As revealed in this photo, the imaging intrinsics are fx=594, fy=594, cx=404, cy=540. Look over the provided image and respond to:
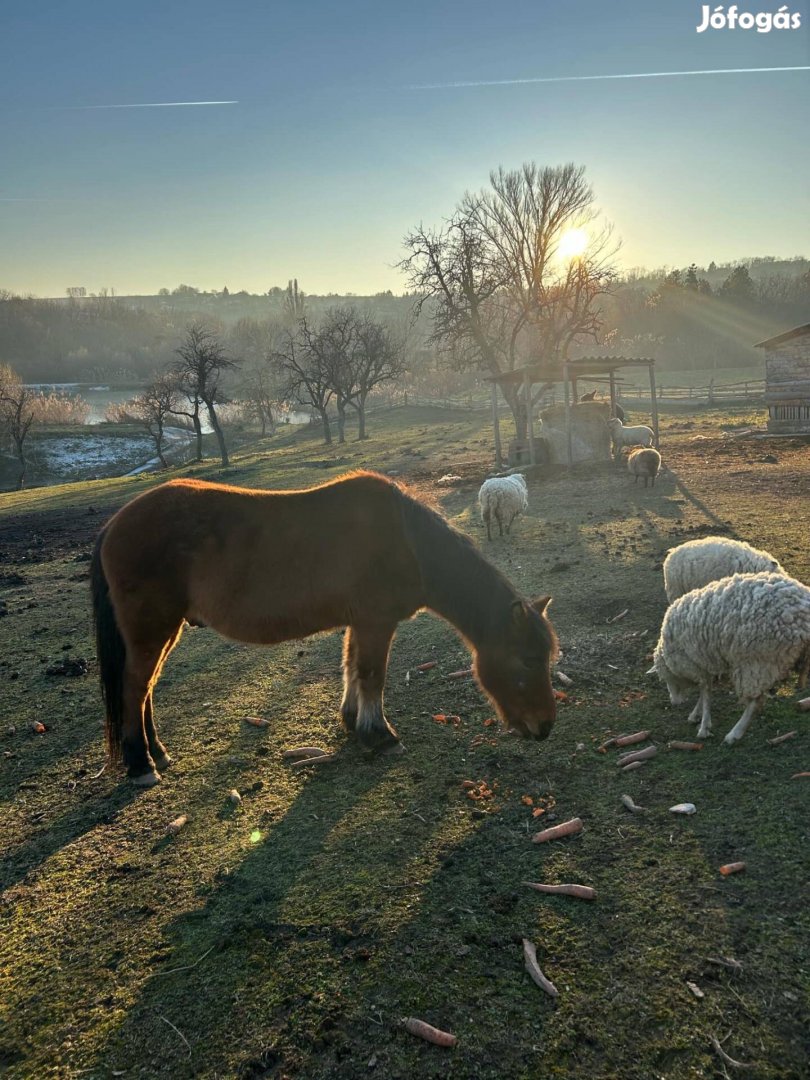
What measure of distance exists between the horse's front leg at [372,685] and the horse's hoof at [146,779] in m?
1.66

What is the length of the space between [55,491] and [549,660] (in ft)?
107

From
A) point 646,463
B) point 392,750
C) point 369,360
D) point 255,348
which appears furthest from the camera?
point 255,348

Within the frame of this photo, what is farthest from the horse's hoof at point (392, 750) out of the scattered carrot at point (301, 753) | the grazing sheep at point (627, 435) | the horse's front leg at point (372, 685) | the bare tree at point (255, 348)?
the bare tree at point (255, 348)

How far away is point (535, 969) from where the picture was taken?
9.27 feet

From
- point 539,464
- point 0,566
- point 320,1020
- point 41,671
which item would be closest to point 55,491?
point 0,566

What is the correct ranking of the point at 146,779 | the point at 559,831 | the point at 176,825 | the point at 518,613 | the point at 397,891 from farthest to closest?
the point at 146,779 → the point at 518,613 → the point at 176,825 → the point at 559,831 → the point at 397,891

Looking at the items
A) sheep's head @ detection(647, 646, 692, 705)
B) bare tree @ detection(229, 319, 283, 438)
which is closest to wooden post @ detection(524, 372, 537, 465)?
sheep's head @ detection(647, 646, 692, 705)

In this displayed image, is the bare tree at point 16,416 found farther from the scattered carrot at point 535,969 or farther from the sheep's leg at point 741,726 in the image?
the scattered carrot at point 535,969

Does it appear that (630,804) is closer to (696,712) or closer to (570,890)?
(570,890)

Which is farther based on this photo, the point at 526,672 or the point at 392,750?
the point at 392,750

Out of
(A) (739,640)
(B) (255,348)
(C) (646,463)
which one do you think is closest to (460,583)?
(A) (739,640)

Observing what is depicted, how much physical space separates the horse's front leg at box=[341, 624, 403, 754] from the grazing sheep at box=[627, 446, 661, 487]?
43.7ft

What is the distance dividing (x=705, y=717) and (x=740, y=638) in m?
0.74

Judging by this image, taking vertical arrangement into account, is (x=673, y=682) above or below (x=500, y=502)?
below
